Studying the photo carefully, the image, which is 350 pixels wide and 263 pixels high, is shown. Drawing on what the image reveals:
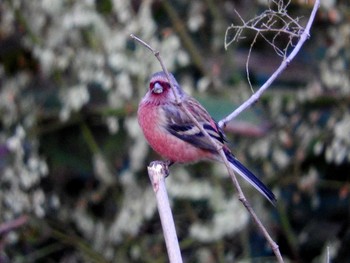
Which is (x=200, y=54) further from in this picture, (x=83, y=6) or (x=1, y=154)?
(x=1, y=154)

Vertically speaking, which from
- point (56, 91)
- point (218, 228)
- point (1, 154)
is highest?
point (56, 91)

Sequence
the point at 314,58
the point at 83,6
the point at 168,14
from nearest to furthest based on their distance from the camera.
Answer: the point at 83,6 < the point at 168,14 < the point at 314,58

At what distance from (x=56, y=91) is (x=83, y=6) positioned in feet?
2.47

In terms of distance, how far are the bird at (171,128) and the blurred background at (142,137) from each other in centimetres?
113

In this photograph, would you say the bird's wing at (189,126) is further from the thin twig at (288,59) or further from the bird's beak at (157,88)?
the thin twig at (288,59)

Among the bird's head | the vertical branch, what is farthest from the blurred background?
the vertical branch

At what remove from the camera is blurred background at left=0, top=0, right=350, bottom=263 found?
5.81 m

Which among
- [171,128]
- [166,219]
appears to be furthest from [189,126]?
[166,219]

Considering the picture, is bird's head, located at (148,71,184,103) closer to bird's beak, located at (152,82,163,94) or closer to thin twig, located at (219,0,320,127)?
bird's beak, located at (152,82,163,94)

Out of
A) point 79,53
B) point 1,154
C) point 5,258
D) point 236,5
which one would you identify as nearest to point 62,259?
point 5,258

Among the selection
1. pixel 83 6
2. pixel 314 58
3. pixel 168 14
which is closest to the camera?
pixel 83 6

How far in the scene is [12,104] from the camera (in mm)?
6020

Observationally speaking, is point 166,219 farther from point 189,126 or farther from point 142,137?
point 142,137

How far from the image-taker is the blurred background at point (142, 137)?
5812 millimetres
